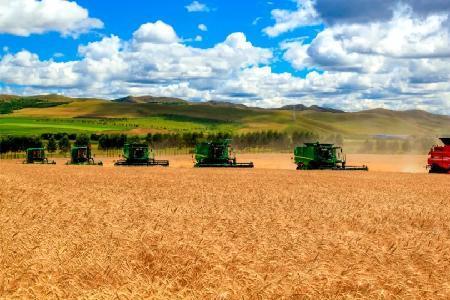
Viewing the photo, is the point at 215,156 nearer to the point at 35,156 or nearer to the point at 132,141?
the point at 35,156

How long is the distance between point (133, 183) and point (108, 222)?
1769cm

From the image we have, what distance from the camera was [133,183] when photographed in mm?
32406

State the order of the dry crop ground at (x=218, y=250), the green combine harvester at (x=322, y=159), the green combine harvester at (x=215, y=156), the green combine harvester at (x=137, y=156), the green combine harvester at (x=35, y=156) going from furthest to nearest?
the green combine harvester at (x=35, y=156), the green combine harvester at (x=137, y=156), the green combine harvester at (x=215, y=156), the green combine harvester at (x=322, y=159), the dry crop ground at (x=218, y=250)

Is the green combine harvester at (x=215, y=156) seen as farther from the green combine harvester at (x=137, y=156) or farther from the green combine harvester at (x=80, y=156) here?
the green combine harvester at (x=80, y=156)

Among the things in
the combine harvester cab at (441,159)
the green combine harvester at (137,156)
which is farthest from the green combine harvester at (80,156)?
the combine harvester cab at (441,159)

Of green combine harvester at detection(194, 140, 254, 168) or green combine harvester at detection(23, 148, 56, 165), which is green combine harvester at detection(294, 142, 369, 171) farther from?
green combine harvester at detection(23, 148, 56, 165)

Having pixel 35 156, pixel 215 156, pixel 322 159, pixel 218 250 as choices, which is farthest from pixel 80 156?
pixel 218 250

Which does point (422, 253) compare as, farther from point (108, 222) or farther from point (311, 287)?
point (108, 222)

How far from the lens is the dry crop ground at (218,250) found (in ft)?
28.5

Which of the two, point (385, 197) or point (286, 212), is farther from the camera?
point (385, 197)

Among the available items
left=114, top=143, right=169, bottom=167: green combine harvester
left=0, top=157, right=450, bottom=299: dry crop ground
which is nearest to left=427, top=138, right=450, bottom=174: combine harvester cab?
left=114, top=143, right=169, bottom=167: green combine harvester

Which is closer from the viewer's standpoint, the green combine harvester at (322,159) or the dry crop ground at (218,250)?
the dry crop ground at (218,250)

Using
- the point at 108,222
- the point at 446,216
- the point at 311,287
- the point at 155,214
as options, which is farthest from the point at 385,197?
the point at 311,287

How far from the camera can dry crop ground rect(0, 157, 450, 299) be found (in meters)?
8.67
